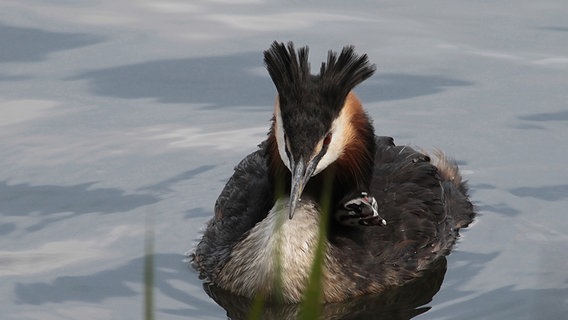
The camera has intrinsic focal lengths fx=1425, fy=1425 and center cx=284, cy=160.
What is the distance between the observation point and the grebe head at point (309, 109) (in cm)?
958

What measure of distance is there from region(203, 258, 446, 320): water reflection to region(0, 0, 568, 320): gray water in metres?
0.12

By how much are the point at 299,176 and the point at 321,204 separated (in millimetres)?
261

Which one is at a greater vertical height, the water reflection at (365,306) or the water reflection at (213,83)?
the water reflection at (213,83)

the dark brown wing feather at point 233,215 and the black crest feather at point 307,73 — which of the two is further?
the dark brown wing feather at point 233,215

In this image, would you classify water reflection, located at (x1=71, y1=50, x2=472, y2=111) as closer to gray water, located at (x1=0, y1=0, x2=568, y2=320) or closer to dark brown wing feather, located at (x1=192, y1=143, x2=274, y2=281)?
gray water, located at (x1=0, y1=0, x2=568, y2=320)

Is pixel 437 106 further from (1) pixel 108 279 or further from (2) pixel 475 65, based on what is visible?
(1) pixel 108 279

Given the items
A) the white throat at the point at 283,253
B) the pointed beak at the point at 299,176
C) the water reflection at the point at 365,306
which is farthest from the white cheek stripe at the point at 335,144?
the water reflection at the point at 365,306

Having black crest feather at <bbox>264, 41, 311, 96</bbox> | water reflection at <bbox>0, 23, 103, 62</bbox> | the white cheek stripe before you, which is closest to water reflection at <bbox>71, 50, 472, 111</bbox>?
water reflection at <bbox>0, 23, 103, 62</bbox>

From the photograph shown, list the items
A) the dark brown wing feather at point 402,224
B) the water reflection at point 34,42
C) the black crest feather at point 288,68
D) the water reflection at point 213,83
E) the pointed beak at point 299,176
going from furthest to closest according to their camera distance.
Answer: the water reflection at point 34,42 → the water reflection at point 213,83 → the dark brown wing feather at point 402,224 → the black crest feather at point 288,68 → the pointed beak at point 299,176

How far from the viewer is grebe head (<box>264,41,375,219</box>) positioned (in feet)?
31.4

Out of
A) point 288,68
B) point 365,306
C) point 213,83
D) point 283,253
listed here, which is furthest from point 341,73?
point 213,83

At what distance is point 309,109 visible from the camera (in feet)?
31.9

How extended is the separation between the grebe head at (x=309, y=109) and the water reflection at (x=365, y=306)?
0.91m

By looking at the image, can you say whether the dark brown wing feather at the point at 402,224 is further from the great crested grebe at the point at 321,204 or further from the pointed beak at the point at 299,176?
the pointed beak at the point at 299,176
